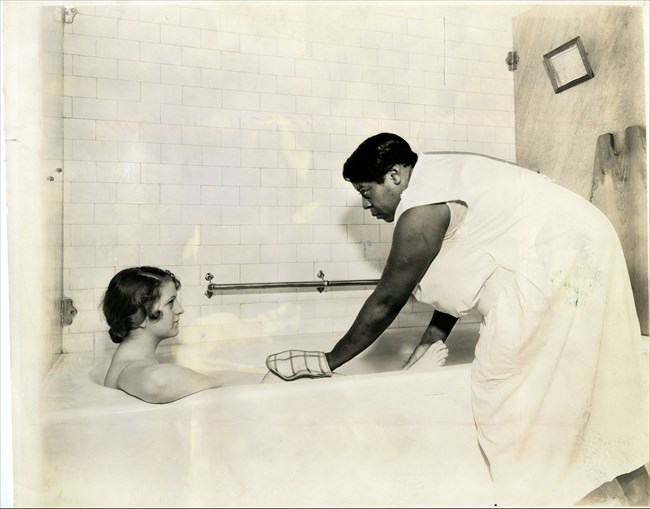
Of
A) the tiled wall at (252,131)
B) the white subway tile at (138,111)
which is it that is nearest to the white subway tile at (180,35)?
the tiled wall at (252,131)

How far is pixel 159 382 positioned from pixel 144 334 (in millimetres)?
207

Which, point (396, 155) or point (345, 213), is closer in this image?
point (396, 155)

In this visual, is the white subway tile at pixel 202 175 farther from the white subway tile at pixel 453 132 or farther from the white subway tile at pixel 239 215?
the white subway tile at pixel 453 132

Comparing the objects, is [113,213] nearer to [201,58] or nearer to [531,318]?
[201,58]

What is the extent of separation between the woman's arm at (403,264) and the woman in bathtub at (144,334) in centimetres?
44

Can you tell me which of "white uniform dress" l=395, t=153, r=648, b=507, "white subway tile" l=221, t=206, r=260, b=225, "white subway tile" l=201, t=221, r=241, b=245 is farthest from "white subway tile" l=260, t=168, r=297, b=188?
"white uniform dress" l=395, t=153, r=648, b=507

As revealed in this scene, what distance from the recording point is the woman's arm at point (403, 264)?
1188 mm

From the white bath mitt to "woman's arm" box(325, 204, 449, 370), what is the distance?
0.33 ft

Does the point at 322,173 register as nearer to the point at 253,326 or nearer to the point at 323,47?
the point at 323,47

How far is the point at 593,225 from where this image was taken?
1237mm

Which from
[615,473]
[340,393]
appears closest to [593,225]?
[615,473]

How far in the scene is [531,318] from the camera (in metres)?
1.21

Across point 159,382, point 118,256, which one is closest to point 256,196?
point 118,256

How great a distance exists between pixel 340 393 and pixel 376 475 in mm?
224
